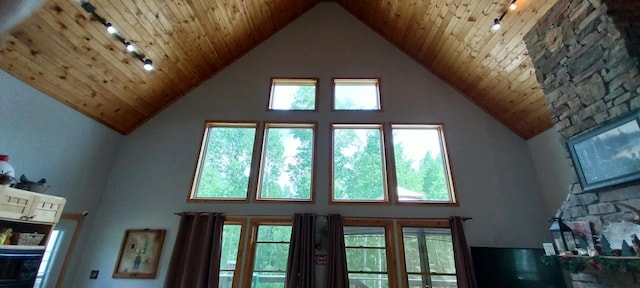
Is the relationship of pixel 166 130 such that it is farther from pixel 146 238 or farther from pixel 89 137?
pixel 146 238

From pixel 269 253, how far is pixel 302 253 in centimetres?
63

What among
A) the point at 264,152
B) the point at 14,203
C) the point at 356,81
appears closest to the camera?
the point at 14,203

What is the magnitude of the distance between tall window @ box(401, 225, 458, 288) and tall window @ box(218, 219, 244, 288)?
2.78 m

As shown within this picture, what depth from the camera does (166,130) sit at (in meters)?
5.81

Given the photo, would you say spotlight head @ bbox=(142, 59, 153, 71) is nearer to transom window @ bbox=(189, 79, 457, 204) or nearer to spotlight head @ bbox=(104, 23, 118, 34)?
spotlight head @ bbox=(104, 23, 118, 34)

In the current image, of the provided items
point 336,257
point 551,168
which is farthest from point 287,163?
point 551,168

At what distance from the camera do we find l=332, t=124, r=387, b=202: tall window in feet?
17.1

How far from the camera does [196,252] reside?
15.3ft

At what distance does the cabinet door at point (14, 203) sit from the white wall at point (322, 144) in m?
1.66

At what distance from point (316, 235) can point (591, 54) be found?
14.5 ft

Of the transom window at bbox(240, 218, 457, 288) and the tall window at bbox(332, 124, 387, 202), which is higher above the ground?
the tall window at bbox(332, 124, 387, 202)

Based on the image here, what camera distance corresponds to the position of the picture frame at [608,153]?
289 centimetres

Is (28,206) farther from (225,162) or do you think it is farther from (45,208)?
(225,162)

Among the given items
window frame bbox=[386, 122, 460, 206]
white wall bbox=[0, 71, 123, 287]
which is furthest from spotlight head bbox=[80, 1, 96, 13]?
window frame bbox=[386, 122, 460, 206]
